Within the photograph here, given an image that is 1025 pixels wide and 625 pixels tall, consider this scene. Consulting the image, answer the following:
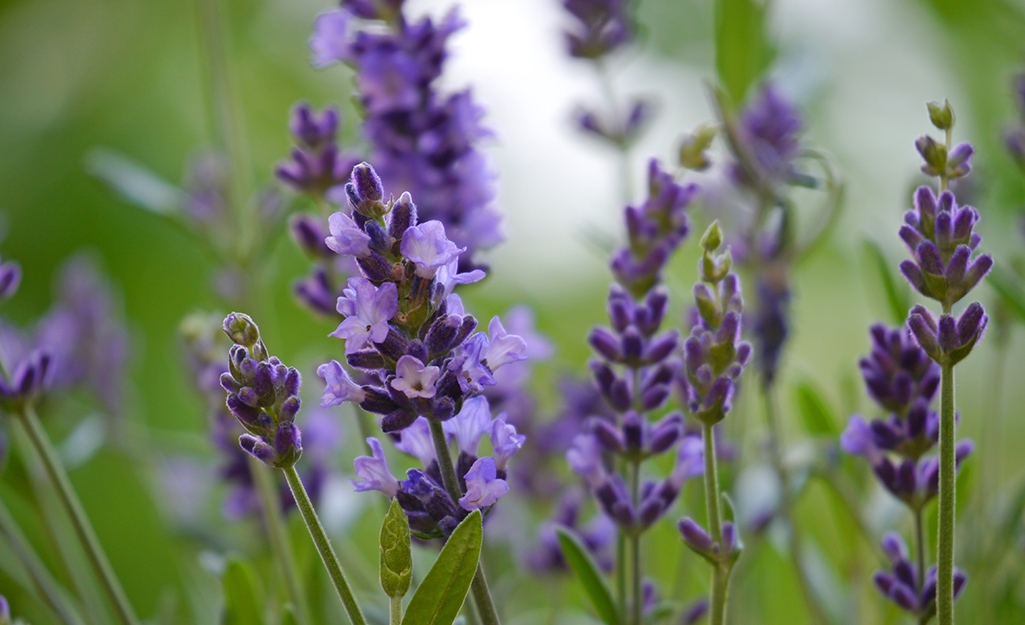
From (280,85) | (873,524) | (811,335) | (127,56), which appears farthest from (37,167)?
(873,524)

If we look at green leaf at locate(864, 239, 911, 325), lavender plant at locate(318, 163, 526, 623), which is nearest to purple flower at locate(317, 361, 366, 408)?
lavender plant at locate(318, 163, 526, 623)

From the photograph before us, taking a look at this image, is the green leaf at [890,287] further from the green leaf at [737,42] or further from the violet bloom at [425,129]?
the violet bloom at [425,129]

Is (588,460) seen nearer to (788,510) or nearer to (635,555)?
(635,555)

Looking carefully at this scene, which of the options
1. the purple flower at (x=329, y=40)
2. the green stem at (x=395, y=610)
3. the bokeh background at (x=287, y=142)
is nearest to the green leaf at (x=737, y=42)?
the purple flower at (x=329, y=40)

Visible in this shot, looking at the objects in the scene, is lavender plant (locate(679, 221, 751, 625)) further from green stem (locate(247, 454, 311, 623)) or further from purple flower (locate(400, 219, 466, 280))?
green stem (locate(247, 454, 311, 623))

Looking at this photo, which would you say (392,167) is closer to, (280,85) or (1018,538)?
(1018,538)

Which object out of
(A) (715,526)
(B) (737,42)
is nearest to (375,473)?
(A) (715,526)
